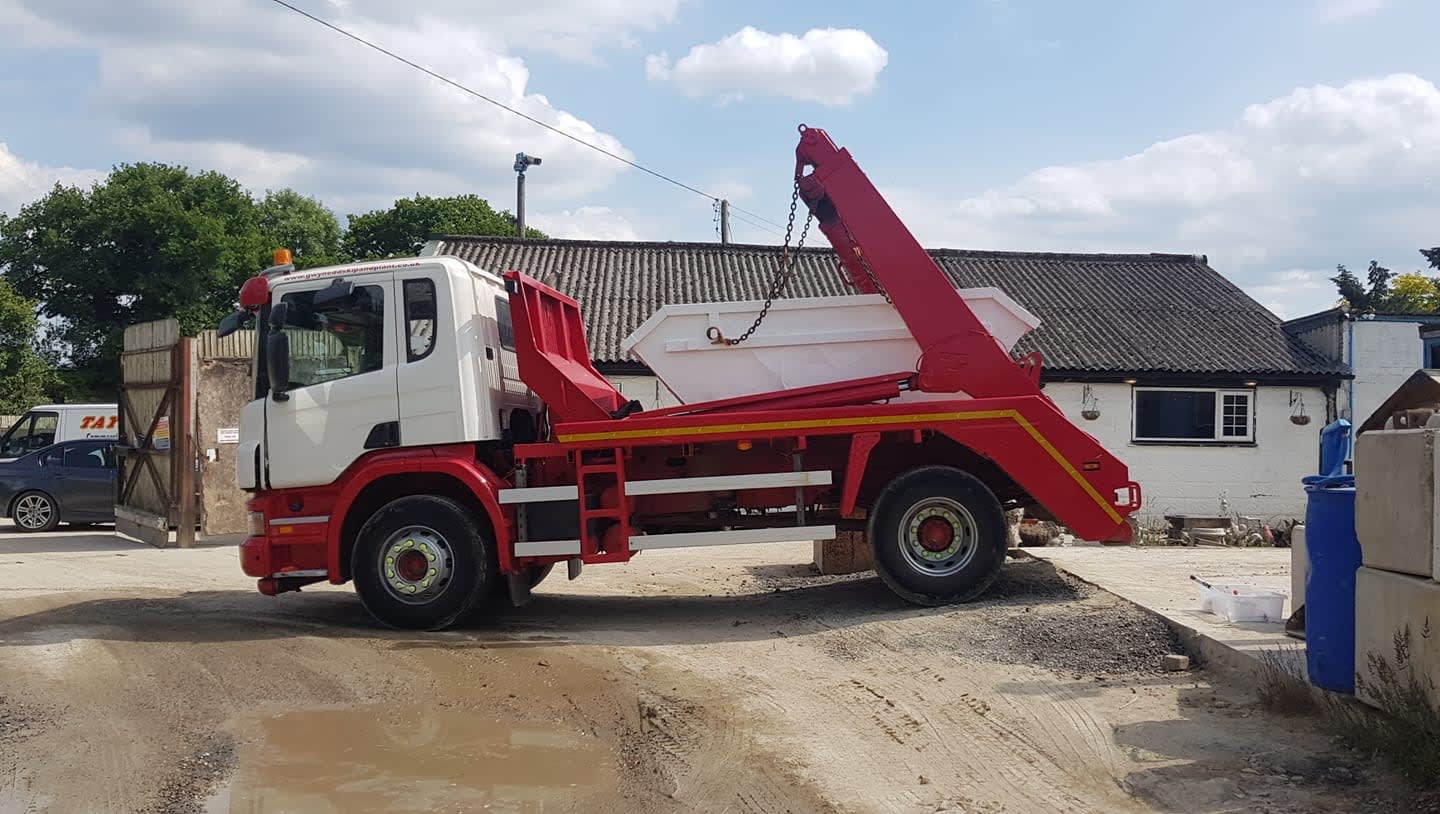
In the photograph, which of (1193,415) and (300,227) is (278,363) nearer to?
(1193,415)

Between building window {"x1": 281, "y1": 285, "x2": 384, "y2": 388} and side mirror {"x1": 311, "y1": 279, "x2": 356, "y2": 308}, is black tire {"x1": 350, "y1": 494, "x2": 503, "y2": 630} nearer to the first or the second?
building window {"x1": 281, "y1": 285, "x2": 384, "y2": 388}

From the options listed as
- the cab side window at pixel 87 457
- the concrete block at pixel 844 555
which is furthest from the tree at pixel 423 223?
the concrete block at pixel 844 555

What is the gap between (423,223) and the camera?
52.2 metres

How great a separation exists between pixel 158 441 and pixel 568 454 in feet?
30.8

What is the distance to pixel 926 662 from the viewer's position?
25.4 ft

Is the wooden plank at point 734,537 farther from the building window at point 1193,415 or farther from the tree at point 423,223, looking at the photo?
the tree at point 423,223

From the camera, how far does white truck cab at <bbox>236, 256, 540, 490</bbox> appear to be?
30.0 feet

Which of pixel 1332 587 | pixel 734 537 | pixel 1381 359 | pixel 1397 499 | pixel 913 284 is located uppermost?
pixel 913 284

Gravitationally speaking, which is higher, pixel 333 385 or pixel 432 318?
pixel 432 318

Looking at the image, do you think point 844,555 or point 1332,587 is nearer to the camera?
point 1332,587

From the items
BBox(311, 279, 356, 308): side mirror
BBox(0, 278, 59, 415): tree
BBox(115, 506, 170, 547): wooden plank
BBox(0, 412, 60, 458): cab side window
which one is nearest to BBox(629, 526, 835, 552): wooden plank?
BBox(311, 279, 356, 308): side mirror

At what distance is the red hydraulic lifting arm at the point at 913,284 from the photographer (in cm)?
959

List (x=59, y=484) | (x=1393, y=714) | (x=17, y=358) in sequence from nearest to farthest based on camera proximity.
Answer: (x=1393, y=714) < (x=59, y=484) < (x=17, y=358)

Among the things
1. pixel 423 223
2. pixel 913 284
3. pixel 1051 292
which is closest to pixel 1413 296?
pixel 1051 292
